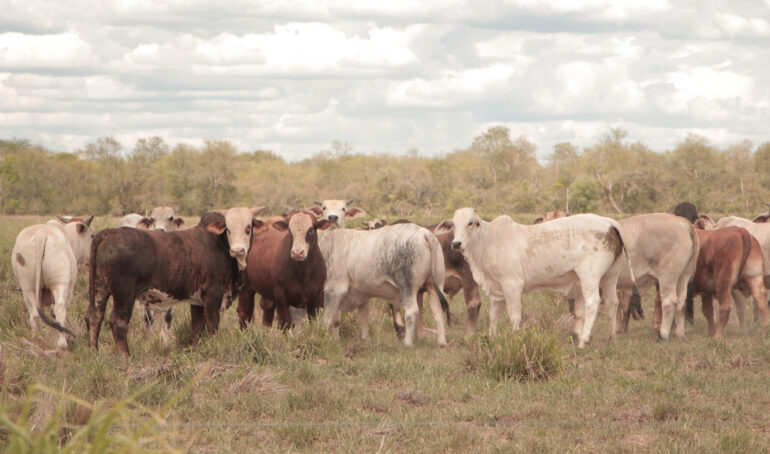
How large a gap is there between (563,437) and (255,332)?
12.9 ft

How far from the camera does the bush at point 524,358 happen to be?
814 centimetres

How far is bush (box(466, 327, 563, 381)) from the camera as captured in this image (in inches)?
320

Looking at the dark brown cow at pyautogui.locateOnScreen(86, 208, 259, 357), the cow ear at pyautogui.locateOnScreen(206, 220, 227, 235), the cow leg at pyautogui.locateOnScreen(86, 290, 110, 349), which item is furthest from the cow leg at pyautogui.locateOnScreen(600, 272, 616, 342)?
the cow leg at pyautogui.locateOnScreen(86, 290, 110, 349)

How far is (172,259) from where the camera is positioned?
29.4 ft

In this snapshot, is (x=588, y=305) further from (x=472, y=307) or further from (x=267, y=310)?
(x=267, y=310)

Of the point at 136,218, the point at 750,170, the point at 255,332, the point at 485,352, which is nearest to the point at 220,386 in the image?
the point at 255,332

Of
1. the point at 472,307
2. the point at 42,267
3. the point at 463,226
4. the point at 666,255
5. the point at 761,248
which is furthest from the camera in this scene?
the point at 761,248

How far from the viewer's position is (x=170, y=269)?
8906 mm

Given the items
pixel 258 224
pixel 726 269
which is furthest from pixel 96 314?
pixel 726 269

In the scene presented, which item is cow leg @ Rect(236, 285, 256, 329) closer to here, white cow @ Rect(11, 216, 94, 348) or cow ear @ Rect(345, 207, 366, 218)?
cow ear @ Rect(345, 207, 366, 218)

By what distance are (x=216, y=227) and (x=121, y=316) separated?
1.58 m

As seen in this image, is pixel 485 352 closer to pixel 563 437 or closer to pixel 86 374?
pixel 563 437

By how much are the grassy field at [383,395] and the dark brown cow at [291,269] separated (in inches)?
31.6

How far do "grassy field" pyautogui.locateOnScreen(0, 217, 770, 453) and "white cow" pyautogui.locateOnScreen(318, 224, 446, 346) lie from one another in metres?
0.57
